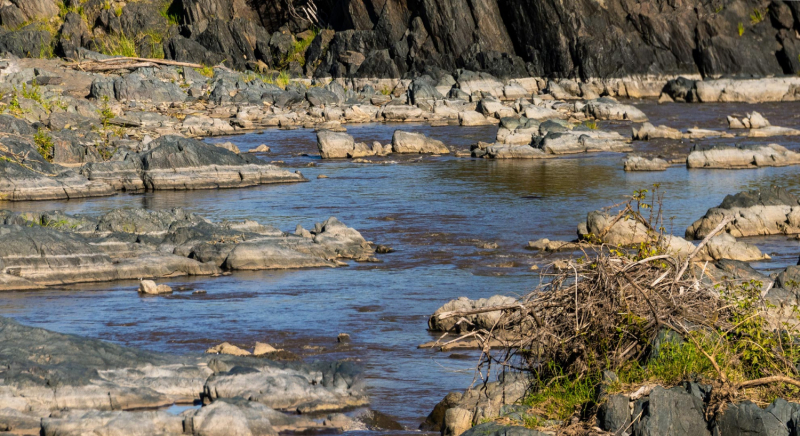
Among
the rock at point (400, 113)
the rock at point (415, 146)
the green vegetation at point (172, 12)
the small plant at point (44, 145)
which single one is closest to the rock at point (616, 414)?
the small plant at point (44, 145)

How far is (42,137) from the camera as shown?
83.1 feet

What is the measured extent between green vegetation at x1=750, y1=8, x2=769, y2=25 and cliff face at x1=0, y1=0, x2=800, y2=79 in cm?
6

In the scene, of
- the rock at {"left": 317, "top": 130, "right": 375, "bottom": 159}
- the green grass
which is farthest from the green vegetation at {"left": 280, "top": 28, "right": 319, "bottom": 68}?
the green grass

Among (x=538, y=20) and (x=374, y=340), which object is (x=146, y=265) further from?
(x=538, y=20)

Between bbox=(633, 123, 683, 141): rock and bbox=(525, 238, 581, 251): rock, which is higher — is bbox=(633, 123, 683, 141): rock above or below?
above

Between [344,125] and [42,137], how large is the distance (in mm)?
18146

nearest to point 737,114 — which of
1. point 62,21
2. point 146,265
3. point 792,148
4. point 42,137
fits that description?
point 792,148

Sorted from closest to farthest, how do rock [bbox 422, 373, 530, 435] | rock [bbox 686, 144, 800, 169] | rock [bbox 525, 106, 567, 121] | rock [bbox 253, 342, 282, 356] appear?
rock [bbox 422, 373, 530, 435] < rock [bbox 253, 342, 282, 356] < rock [bbox 686, 144, 800, 169] < rock [bbox 525, 106, 567, 121]

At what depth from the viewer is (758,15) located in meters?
54.8

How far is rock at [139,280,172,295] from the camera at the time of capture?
46.3ft

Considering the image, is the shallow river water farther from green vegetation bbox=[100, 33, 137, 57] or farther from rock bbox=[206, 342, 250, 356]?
green vegetation bbox=[100, 33, 137, 57]

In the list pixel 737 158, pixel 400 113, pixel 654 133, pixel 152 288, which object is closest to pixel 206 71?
pixel 400 113

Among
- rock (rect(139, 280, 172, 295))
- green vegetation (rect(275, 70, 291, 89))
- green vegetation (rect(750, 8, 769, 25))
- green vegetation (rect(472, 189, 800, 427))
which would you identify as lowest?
rock (rect(139, 280, 172, 295))

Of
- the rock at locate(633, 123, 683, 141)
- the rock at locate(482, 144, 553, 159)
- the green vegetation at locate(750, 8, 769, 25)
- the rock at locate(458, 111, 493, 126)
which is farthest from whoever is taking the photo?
the green vegetation at locate(750, 8, 769, 25)
